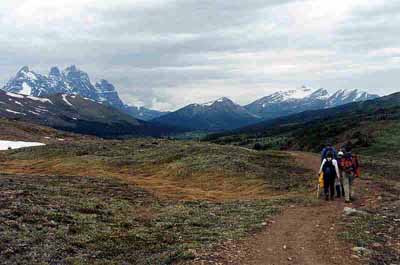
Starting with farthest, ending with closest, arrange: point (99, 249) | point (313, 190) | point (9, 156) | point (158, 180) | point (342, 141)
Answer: point (342, 141) < point (9, 156) < point (158, 180) < point (313, 190) < point (99, 249)

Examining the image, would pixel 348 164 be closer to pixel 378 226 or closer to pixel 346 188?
pixel 346 188

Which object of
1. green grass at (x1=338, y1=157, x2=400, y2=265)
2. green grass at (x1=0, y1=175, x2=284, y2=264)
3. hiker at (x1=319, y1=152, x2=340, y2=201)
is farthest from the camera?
hiker at (x1=319, y1=152, x2=340, y2=201)

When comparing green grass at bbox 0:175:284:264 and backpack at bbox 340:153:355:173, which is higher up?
backpack at bbox 340:153:355:173

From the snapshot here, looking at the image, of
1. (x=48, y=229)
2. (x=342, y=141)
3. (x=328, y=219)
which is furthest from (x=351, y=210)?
(x=342, y=141)

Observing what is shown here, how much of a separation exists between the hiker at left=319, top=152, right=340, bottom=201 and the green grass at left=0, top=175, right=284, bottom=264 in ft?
9.80

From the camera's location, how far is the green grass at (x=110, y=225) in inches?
672

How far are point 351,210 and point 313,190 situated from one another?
8845 mm

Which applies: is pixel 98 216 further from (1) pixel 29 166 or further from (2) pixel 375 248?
Answer: (1) pixel 29 166

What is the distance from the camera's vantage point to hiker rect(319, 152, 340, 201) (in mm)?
28422

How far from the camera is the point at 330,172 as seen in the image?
28.5 metres

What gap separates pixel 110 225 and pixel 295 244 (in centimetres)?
834

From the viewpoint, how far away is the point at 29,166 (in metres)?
55.4

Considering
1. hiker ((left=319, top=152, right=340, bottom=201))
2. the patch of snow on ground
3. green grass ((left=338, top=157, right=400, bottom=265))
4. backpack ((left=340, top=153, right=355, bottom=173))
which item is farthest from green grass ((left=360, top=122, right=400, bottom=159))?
the patch of snow on ground

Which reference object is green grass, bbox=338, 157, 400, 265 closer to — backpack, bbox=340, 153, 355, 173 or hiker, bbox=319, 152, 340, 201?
backpack, bbox=340, 153, 355, 173
